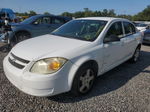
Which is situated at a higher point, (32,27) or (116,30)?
(116,30)

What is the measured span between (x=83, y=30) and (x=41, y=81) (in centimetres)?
180

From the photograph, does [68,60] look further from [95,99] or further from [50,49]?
[95,99]

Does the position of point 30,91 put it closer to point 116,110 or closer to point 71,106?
point 71,106

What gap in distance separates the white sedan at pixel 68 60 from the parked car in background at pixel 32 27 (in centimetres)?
357

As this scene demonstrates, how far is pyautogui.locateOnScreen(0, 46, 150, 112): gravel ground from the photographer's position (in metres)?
2.71

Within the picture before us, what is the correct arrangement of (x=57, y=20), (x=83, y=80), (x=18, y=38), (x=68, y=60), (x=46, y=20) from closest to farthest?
(x=68, y=60), (x=83, y=80), (x=18, y=38), (x=46, y=20), (x=57, y=20)

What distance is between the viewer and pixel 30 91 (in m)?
2.53

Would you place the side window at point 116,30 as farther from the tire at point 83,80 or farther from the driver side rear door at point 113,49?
the tire at point 83,80

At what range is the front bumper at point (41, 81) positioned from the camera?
2.46m

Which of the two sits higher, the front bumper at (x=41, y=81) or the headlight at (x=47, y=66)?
the headlight at (x=47, y=66)

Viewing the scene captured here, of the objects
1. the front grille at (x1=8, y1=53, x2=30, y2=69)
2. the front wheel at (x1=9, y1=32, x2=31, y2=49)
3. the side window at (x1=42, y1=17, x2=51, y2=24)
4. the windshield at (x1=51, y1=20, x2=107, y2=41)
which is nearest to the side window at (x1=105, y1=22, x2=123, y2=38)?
the windshield at (x1=51, y1=20, x2=107, y2=41)

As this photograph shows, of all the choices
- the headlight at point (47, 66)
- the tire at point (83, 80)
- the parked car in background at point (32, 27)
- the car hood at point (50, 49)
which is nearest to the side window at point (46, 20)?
the parked car in background at point (32, 27)

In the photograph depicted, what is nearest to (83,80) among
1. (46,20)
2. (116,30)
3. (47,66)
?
(47,66)

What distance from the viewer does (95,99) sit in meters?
3.02
